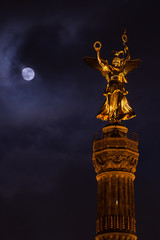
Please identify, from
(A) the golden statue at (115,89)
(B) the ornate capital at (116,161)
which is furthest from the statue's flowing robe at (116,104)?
(B) the ornate capital at (116,161)

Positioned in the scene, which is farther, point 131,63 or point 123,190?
point 131,63

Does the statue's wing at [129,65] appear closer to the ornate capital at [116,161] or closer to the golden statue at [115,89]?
the golden statue at [115,89]

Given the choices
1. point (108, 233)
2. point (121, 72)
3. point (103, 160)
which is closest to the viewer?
point (108, 233)

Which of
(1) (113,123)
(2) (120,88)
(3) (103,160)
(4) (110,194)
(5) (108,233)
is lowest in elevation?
(5) (108,233)

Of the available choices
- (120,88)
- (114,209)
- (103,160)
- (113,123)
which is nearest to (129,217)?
(114,209)

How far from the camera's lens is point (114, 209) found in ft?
180

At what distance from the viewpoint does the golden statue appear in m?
60.2

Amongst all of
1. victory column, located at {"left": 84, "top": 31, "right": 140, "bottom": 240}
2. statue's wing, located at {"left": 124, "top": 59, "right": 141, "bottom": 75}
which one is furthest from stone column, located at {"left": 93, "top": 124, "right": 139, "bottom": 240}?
statue's wing, located at {"left": 124, "top": 59, "right": 141, "bottom": 75}

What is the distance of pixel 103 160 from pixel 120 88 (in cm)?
825

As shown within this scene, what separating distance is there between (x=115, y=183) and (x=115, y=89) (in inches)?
405

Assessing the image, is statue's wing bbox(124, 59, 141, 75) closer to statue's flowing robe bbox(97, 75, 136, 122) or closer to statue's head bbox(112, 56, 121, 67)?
statue's head bbox(112, 56, 121, 67)

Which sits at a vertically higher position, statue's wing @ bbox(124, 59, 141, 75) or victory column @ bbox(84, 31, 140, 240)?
statue's wing @ bbox(124, 59, 141, 75)

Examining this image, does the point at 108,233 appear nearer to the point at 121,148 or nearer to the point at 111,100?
the point at 121,148

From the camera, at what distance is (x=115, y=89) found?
6019 cm
